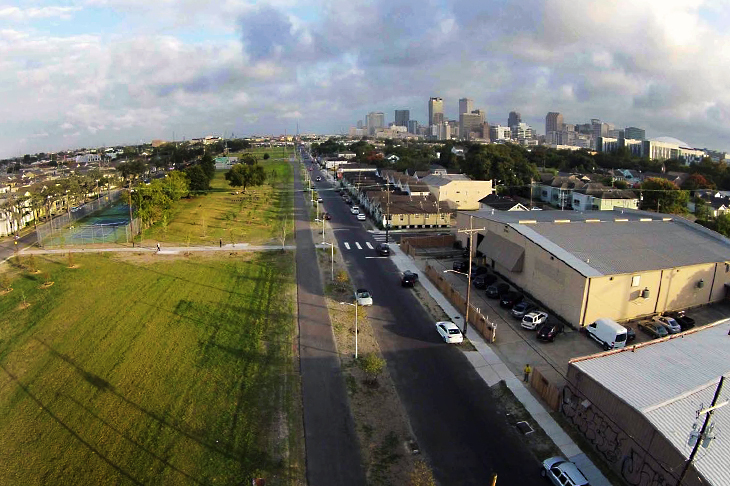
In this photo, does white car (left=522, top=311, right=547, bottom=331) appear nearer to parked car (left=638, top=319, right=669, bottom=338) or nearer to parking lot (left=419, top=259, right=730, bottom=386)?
parking lot (left=419, top=259, right=730, bottom=386)

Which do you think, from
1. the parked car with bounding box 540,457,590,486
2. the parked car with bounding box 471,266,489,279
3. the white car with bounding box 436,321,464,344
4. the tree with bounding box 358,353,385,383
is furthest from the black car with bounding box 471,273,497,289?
the parked car with bounding box 540,457,590,486

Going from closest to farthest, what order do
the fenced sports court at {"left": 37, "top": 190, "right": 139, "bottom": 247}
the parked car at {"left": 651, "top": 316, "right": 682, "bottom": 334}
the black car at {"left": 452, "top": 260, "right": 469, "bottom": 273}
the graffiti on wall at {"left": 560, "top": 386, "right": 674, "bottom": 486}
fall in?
the graffiti on wall at {"left": 560, "top": 386, "right": 674, "bottom": 486} < the parked car at {"left": 651, "top": 316, "right": 682, "bottom": 334} < the black car at {"left": 452, "top": 260, "right": 469, "bottom": 273} < the fenced sports court at {"left": 37, "top": 190, "right": 139, "bottom": 247}

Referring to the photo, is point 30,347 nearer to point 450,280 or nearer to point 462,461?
point 462,461

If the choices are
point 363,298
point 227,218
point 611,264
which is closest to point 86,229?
point 227,218

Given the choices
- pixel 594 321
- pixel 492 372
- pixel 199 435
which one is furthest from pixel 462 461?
pixel 594 321

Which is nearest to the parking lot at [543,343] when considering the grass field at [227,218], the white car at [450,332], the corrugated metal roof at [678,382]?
the white car at [450,332]

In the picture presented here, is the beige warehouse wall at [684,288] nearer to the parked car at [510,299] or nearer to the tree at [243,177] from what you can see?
the parked car at [510,299]

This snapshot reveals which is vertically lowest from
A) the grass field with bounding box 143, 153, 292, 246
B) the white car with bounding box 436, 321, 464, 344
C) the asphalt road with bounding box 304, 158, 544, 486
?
the grass field with bounding box 143, 153, 292, 246
